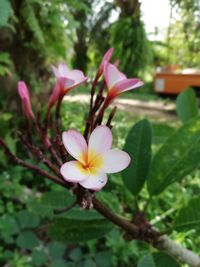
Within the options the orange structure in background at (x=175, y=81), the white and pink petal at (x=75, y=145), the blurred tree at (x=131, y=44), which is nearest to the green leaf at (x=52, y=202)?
the white and pink petal at (x=75, y=145)

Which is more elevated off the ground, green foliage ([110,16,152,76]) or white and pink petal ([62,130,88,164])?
white and pink petal ([62,130,88,164])

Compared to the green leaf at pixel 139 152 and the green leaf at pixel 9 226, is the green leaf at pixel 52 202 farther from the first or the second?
the green leaf at pixel 9 226

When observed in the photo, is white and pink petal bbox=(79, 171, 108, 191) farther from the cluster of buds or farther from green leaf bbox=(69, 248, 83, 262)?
green leaf bbox=(69, 248, 83, 262)

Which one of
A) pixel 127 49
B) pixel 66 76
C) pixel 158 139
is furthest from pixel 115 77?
pixel 127 49

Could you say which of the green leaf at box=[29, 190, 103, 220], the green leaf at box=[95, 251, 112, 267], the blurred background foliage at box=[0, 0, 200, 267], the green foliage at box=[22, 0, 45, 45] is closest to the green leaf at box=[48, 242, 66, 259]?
the blurred background foliage at box=[0, 0, 200, 267]

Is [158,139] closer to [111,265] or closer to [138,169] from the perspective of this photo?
[138,169]

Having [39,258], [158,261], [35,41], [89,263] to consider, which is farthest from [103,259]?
[35,41]
